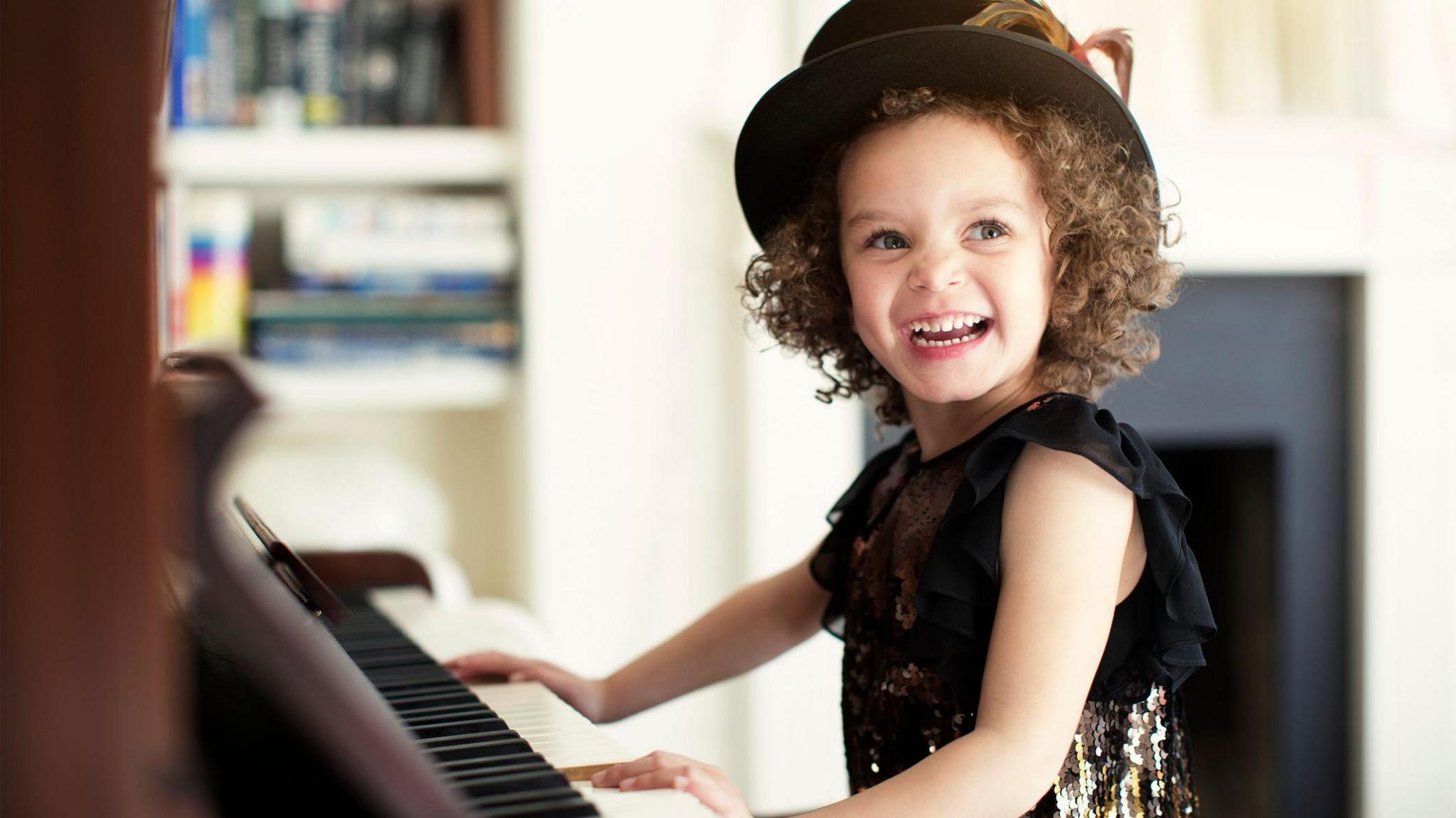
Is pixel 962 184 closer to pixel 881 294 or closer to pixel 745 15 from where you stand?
pixel 881 294

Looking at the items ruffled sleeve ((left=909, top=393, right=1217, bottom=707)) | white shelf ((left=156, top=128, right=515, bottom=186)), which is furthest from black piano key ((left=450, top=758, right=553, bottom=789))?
white shelf ((left=156, top=128, right=515, bottom=186))

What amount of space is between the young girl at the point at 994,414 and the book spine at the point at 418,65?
106cm

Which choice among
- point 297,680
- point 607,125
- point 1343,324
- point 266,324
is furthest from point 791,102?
point 1343,324

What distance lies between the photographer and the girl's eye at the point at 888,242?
0.96m

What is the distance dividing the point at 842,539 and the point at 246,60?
51.2 inches

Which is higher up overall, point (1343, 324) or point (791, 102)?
point (791, 102)

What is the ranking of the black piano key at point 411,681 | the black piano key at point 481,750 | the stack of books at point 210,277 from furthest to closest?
the stack of books at point 210,277 → the black piano key at point 411,681 → the black piano key at point 481,750

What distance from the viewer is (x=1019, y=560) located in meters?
0.85

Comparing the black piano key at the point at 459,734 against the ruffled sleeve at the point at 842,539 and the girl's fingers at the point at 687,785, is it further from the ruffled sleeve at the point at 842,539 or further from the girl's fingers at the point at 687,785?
the ruffled sleeve at the point at 842,539

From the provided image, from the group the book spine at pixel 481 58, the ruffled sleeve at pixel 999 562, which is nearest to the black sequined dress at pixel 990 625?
the ruffled sleeve at pixel 999 562

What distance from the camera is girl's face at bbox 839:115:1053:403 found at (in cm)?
93

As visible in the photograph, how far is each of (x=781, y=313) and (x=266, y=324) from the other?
103 centimetres

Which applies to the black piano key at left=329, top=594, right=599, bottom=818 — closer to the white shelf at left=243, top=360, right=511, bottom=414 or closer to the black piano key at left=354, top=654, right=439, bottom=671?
the black piano key at left=354, top=654, right=439, bottom=671

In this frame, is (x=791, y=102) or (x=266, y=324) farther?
(x=266, y=324)
